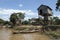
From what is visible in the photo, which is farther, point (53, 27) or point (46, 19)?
point (46, 19)

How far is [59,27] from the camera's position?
36906 millimetres

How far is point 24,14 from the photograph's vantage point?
103 meters

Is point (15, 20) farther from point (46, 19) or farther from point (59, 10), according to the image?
point (59, 10)

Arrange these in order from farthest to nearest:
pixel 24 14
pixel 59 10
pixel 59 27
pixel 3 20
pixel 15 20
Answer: pixel 3 20, pixel 24 14, pixel 15 20, pixel 59 10, pixel 59 27

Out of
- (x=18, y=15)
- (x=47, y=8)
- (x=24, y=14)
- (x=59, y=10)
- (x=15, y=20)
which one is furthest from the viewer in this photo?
(x=24, y=14)

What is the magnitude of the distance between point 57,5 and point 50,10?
46.4 ft

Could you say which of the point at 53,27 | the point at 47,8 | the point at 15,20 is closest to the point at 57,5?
the point at 53,27

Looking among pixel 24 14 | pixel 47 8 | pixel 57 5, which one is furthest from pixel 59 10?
pixel 24 14

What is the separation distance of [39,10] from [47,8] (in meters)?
2.63

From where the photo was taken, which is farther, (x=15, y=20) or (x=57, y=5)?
(x=15, y=20)

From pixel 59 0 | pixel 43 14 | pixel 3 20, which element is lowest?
pixel 3 20

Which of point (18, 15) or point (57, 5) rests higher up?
point (57, 5)

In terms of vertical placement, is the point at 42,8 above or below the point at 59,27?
above

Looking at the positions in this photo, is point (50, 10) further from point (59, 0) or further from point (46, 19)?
point (59, 0)
